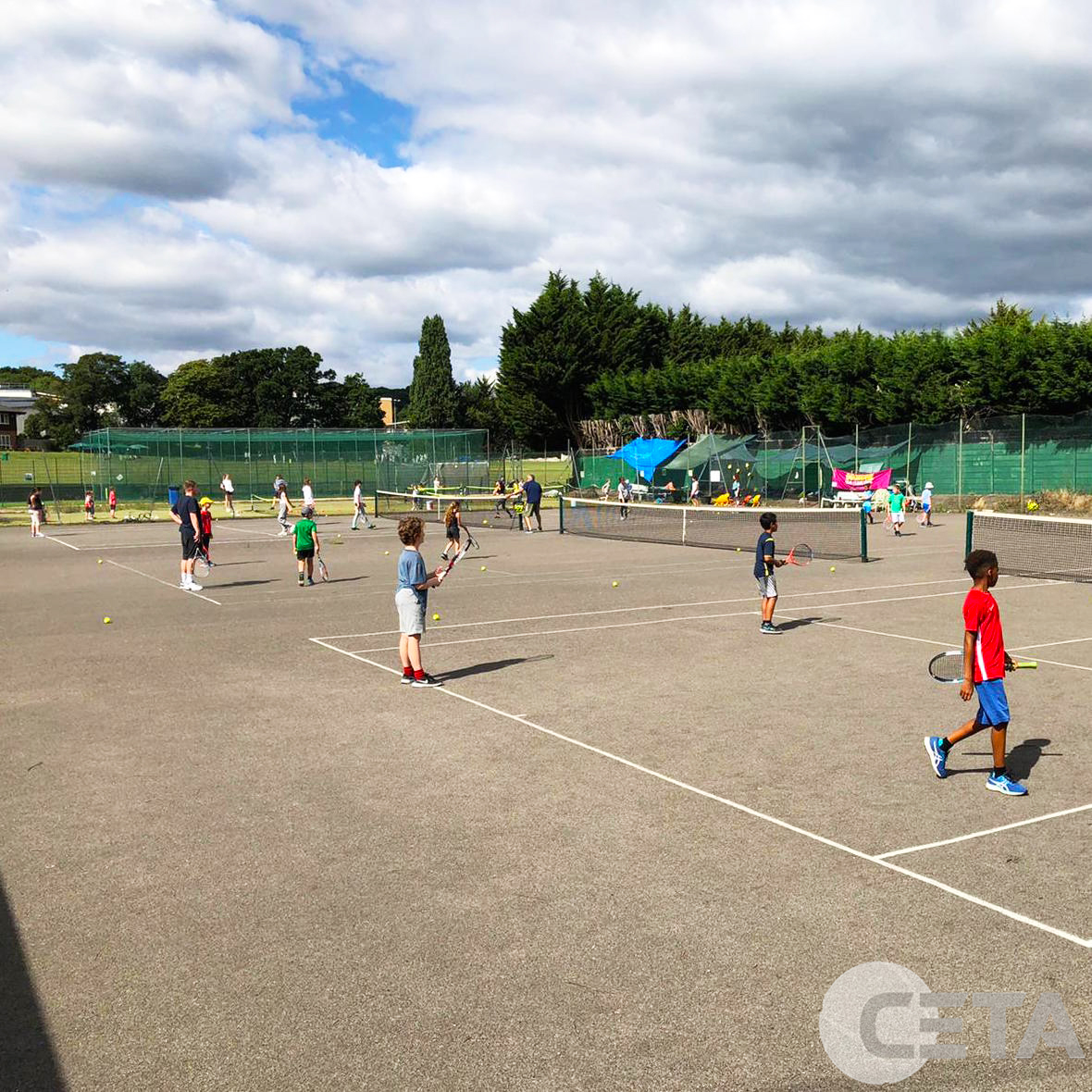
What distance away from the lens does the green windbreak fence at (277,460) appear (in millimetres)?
64125

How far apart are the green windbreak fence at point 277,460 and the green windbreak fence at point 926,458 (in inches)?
612

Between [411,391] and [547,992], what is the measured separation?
126m

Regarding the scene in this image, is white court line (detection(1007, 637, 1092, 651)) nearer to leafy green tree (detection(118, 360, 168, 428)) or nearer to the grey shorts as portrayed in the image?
the grey shorts

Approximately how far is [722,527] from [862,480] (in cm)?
1657

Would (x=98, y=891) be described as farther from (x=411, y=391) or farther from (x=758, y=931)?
(x=411, y=391)

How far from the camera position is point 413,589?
12.4m

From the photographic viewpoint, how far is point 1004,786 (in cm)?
823

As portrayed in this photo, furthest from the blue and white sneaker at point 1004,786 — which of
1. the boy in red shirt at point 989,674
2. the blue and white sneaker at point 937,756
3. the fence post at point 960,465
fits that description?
the fence post at point 960,465

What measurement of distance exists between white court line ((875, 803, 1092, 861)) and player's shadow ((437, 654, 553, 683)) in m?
6.61

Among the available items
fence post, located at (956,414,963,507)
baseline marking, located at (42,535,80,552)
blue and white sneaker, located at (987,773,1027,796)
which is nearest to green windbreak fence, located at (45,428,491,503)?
baseline marking, located at (42,535,80,552)

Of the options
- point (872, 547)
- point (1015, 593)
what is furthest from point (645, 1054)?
point (872, 547)

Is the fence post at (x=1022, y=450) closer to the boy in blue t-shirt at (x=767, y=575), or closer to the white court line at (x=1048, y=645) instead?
the white court line at (x=1048, y=645)

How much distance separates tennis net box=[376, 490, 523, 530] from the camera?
44438mm

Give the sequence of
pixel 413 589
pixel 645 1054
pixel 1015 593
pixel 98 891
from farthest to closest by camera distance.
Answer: pixel 1015 593
pixel 413 589
pixel 98 891
pixel 645 1054
